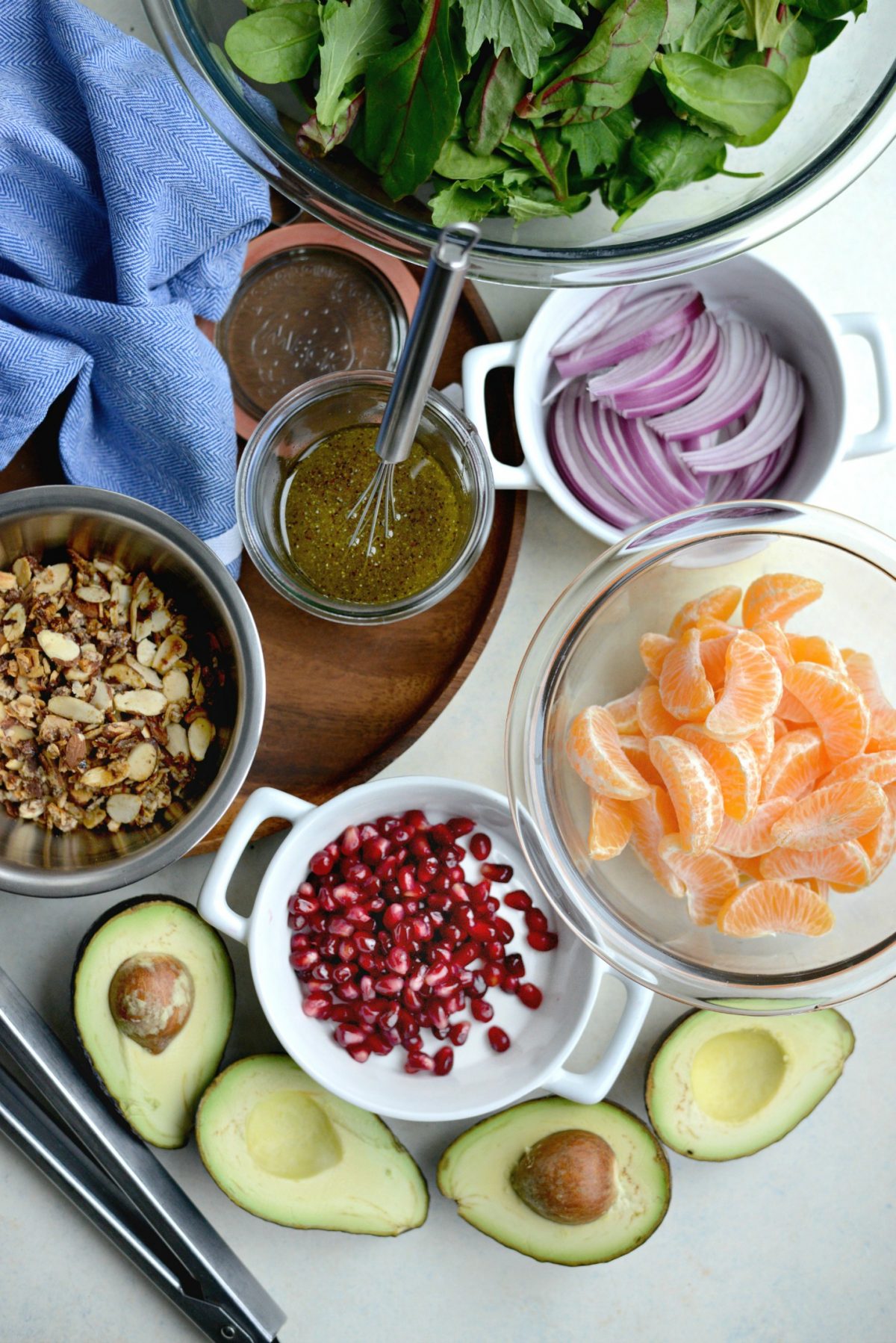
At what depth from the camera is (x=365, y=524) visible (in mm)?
1155

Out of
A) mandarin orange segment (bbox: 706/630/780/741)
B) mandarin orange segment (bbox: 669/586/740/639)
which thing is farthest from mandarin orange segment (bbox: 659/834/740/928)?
mandarin orange segment (bbox: 669/586/740/639)

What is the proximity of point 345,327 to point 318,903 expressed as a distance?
65cm

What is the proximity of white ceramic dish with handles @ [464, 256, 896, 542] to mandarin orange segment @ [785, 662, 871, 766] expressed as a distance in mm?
213

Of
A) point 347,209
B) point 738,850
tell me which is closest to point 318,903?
point 738,850

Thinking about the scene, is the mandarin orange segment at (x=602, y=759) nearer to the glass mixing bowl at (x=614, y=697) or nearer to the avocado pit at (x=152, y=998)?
the glass mixing bowl at (x=614, y=697)

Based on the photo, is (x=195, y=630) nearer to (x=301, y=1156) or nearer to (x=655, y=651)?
(x=655, y=651)

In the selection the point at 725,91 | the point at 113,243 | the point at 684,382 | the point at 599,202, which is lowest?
the point at 113,243

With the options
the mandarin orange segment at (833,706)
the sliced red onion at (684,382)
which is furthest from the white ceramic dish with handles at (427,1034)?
the sliced red onion at (684,382)

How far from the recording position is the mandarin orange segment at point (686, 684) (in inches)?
39.8

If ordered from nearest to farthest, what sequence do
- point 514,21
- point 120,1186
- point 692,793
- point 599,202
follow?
1. point 514,21
2. point 599,202
3. point 692,793
4. point 120,1186

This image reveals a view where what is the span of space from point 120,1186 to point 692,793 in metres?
0.79

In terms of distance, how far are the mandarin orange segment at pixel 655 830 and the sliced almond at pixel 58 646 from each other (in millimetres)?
600

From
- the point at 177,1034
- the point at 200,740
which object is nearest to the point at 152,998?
the point at 177,1034

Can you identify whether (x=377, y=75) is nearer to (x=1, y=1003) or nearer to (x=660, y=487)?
(x=660, y=487)
